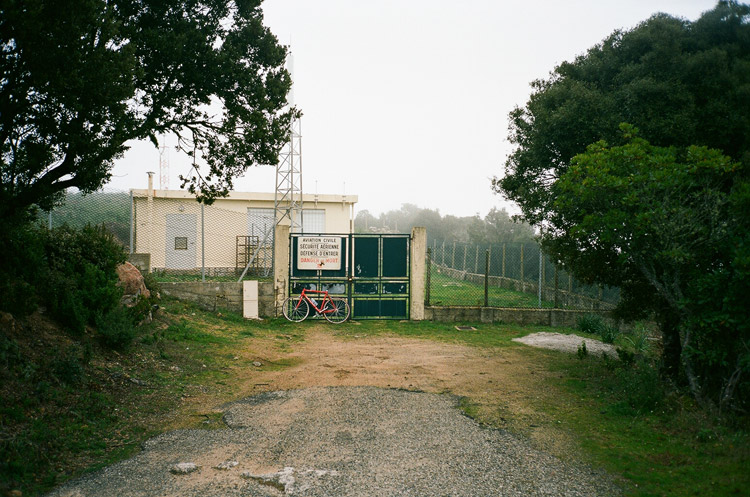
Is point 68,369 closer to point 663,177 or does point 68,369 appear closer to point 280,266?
point 663,177

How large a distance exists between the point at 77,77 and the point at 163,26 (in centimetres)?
326

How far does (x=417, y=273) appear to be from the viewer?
43.1 ft

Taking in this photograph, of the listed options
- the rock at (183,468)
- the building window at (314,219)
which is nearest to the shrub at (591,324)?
the rock at (183,468)

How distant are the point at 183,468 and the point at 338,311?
8888 mm

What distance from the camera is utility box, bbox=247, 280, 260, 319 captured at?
41.3 feet

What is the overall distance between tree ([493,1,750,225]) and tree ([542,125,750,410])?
2.31 feet

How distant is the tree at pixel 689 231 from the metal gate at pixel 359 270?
23.7 feet

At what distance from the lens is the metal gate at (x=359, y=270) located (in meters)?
13.0

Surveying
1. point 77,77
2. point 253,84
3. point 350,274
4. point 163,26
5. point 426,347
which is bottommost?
point 426,347

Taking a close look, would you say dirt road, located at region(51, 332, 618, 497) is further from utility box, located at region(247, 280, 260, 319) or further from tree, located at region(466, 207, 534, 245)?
tree, located at region(466, 207, 534, 245)

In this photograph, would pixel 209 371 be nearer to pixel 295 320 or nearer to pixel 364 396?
pixel 364 396

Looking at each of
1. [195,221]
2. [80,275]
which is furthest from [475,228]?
[80,275]

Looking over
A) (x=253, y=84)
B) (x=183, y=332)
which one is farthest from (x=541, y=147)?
(x=183, y=332)

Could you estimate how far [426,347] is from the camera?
32.8ft
